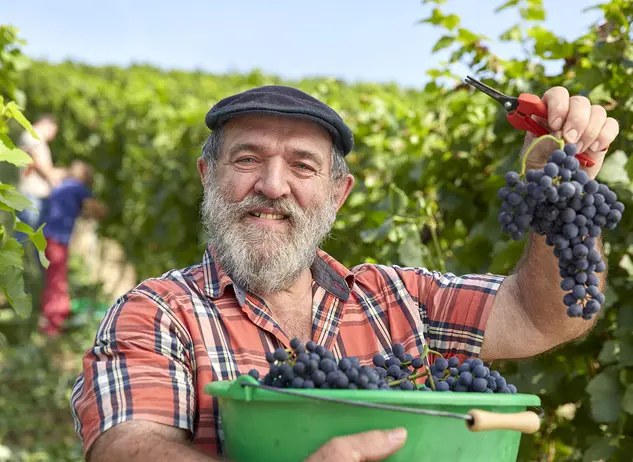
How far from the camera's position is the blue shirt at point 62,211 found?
8.20 m

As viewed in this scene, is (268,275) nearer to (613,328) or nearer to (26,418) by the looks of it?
(613,328)

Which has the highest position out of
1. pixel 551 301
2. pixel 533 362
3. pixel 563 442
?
pixel 551 301

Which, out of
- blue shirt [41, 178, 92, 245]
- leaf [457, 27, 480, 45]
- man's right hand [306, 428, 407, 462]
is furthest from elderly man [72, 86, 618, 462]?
blue shirt [41, 178, 92, 245]

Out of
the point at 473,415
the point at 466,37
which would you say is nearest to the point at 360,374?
the point at 473,415

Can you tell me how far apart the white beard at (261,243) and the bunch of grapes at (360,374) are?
20.5 inches

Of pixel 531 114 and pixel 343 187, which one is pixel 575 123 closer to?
pixel 531 114

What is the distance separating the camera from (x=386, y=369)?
1.72 m

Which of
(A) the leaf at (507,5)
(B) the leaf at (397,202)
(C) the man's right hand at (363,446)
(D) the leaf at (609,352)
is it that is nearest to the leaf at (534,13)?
(A) the leaf at (507,5)

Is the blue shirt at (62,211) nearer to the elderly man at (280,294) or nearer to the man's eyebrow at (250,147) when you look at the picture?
the elderly man at (280,294)

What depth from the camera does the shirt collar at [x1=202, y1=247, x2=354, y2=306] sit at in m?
2.08

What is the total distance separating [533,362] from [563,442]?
434mm

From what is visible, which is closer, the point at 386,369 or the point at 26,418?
the point at 386,369

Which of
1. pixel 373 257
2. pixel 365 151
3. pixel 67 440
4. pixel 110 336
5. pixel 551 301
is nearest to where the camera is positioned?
pixel 110 336

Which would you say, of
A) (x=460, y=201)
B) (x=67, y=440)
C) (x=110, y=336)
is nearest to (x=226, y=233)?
(x=110, y=336)
